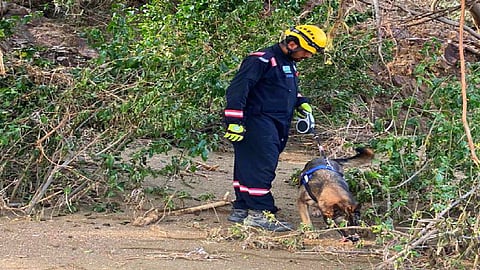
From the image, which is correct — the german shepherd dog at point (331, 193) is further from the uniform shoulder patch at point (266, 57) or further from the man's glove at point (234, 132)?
the uniform shoulder patch at point (266, 57)

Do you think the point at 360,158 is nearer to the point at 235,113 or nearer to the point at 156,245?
the point at 235,113

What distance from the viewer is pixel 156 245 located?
5586 millimetres

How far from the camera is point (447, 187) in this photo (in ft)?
15.8

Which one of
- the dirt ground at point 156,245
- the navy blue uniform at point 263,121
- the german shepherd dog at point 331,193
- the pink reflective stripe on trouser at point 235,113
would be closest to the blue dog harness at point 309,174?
the german shepherd dog at point 331,193

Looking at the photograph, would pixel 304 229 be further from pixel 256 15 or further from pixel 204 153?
pixel 256 15

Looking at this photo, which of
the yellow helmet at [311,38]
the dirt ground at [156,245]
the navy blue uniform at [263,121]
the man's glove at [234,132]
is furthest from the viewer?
the navy blue uniform at [263,121]

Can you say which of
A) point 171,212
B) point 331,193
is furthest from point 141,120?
point 331,193

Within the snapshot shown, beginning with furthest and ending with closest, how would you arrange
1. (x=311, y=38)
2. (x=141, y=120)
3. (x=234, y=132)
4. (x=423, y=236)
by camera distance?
1. (x=141, y=120)
2. (x=311, y=38)
3. (x=234, y=132)
4. (x=423, y=236)

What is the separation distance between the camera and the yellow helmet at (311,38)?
610 centimetres

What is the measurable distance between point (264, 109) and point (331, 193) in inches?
36.7

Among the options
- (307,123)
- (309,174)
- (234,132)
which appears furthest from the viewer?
(307,123)

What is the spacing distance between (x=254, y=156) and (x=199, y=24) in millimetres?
1744

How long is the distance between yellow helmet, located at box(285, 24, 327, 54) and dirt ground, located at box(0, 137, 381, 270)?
62.7 inches

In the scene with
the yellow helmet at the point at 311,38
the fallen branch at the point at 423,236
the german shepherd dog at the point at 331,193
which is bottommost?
the german shepherd dog at the point at 331,193
